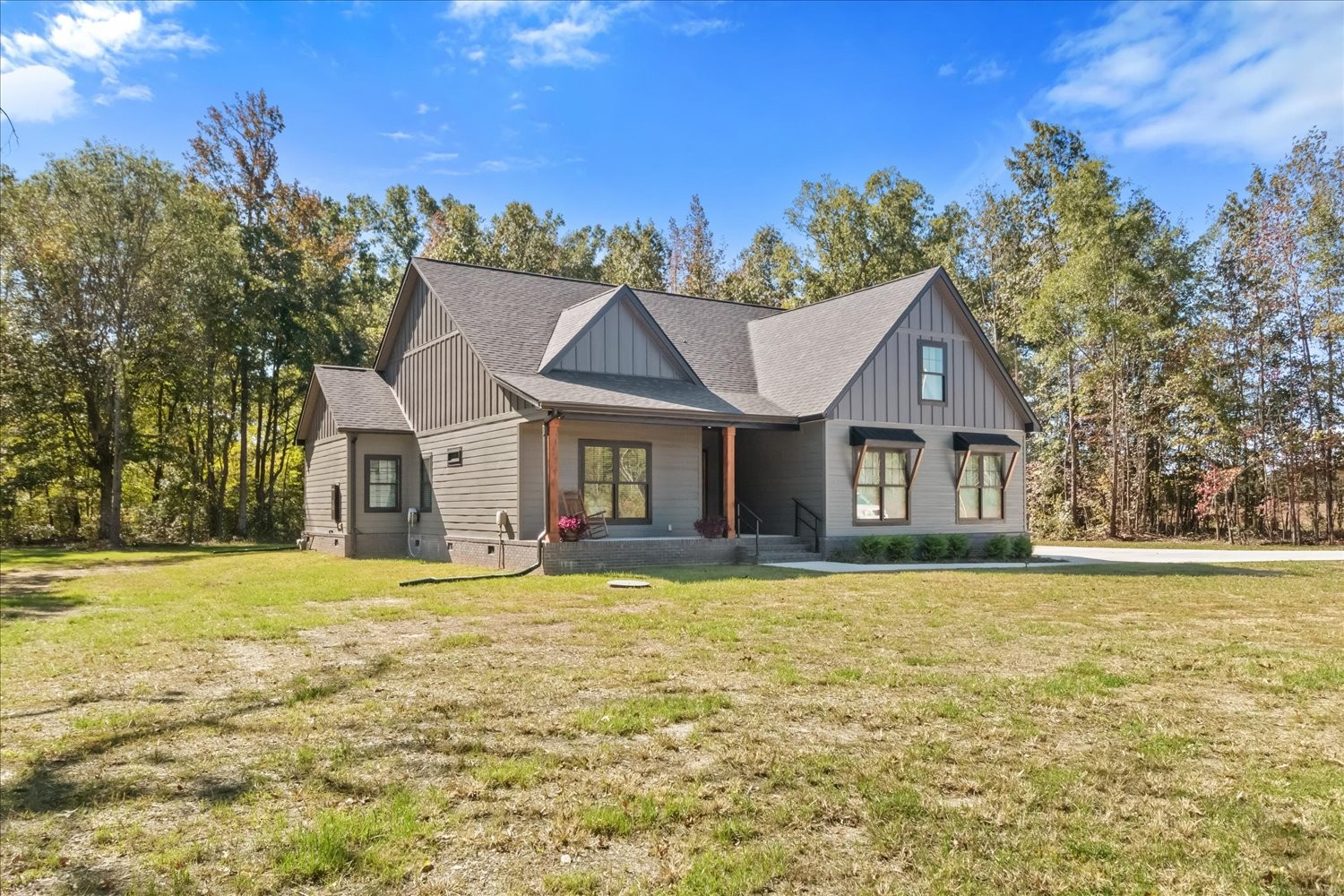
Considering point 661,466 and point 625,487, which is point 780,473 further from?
point 625,487

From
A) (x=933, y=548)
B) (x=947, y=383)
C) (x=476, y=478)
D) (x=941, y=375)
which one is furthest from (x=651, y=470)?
(x=947, y=383)

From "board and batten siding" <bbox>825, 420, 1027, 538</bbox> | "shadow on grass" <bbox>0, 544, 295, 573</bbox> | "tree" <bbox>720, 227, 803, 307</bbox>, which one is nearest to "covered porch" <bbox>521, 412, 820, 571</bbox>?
"board and batten siding" <bbox>825, 420, 1027, 538</bbox>

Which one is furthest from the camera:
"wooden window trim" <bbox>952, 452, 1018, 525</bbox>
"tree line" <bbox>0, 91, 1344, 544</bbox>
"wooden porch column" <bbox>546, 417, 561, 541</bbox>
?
"tree line" <bbox>0, 91, 1344, 544</bbox>

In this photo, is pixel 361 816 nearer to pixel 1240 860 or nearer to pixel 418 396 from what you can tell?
pixel 1240 860

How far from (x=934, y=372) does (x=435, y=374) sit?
38.2 feet

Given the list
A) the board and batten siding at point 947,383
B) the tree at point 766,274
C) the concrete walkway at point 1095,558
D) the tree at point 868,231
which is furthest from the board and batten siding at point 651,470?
the tree at point 868,231

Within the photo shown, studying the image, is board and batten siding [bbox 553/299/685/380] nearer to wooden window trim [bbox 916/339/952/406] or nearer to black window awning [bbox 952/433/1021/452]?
wooden window trim [bbox 916/339/952/406]

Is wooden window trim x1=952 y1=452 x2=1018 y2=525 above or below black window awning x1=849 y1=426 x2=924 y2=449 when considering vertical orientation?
below

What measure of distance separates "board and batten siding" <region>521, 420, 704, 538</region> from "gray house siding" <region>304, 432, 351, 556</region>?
6.59 meters

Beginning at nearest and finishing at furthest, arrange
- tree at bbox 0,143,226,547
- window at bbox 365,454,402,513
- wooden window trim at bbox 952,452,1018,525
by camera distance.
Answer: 1. wooden window trim at bbox 952,452,1018,525
2. window at bbox 365,454,402,513
3. tree at bbox 0,143,226,547

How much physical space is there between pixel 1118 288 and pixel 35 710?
31.4 metres

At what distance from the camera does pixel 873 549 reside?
18609 millimetres

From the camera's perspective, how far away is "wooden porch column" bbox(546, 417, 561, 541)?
15469mm

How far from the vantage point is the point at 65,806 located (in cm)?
414
